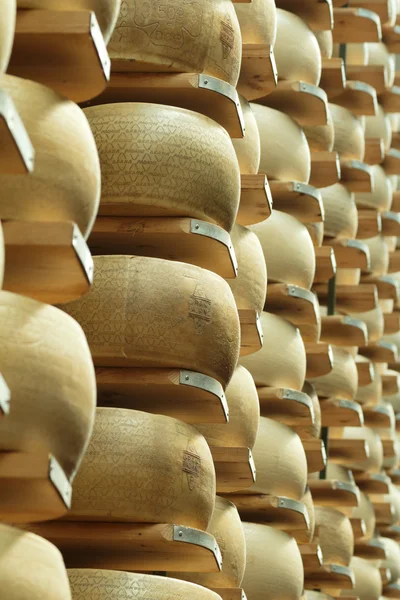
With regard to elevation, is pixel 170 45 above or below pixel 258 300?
above

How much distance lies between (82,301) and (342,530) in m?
2.98

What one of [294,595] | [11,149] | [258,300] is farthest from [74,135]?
[294,595]

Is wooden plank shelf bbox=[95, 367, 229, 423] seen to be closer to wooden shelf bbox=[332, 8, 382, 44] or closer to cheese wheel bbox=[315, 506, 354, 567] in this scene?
cheese wheel bbox=[315, 506, 354, 567]

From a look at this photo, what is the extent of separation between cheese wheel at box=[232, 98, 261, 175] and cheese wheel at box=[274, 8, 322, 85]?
0.81 meters

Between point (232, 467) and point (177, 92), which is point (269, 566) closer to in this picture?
point (232, 467)

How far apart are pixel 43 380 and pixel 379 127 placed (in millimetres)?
5232

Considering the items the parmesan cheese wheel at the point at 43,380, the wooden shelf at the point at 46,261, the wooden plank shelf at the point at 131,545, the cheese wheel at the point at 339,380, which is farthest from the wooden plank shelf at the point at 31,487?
the cheese wheel at the point at 339,380

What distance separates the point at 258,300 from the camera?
4.68 metres

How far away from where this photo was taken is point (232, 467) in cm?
443

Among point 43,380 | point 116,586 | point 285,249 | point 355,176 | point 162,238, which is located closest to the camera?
point 43,380

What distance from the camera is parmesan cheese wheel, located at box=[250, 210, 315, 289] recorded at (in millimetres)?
5324

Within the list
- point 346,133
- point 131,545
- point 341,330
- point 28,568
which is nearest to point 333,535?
point 341,330

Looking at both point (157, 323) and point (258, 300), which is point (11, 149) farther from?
point (258, 300)

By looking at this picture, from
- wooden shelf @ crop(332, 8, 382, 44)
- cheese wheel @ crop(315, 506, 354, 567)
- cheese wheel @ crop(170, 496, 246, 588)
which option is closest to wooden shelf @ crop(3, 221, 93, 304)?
cheese wheel @ crop(170, 496, 246, 588)
